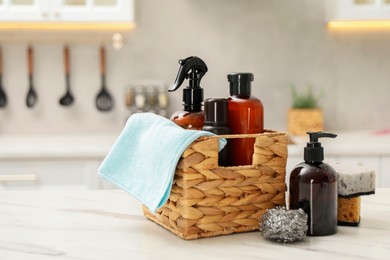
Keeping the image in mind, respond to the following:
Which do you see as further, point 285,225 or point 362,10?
point 362,10

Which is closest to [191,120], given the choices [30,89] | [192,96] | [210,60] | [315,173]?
[192,96]

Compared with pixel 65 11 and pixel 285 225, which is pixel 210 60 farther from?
pixel 285 225

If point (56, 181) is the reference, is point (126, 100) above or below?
above

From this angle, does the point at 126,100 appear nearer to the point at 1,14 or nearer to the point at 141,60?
the point at 141,60

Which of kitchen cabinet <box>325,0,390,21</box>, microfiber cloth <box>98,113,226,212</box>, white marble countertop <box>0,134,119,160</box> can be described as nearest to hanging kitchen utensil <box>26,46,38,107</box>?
white marble countertop <box>0,134,119,160</box>

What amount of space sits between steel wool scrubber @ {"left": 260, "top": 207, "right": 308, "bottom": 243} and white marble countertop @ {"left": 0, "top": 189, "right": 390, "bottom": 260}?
15mm

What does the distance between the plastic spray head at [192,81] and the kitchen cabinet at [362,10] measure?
2.07m

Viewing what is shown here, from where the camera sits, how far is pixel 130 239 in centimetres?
120

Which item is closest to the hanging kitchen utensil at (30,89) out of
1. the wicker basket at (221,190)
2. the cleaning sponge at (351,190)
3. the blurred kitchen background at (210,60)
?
the blurred kitchen background at (210,60)

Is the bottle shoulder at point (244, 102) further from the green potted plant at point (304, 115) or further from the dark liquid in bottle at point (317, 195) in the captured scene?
the green potted plant at point (304, 115)

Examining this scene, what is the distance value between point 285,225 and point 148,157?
0.98 feet

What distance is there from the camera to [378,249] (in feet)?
3.71

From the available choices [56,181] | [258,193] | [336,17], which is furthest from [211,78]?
[258,193]

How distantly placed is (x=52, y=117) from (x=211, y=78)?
91 cm
